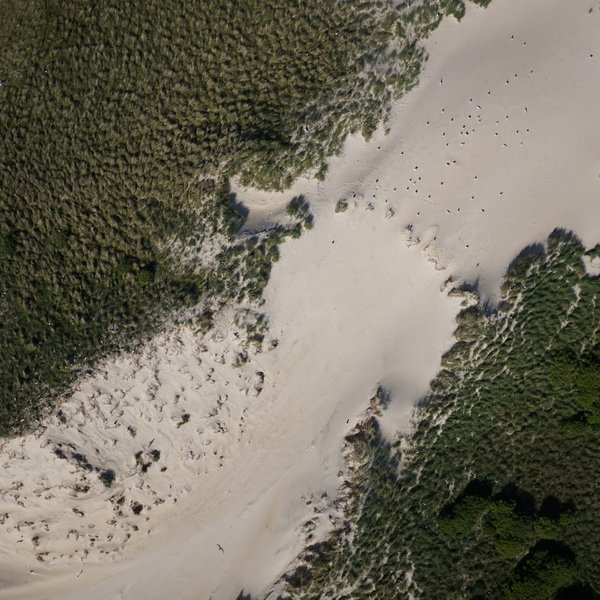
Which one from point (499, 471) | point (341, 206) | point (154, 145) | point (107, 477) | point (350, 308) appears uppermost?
point (154, 145)

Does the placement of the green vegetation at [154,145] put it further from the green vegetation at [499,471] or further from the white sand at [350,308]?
the green vegetation at [499,471]

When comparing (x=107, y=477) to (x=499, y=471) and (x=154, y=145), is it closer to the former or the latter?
(x=154, y=145)

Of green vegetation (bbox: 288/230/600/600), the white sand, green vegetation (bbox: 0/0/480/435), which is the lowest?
green vegetation (bbox: 288/230/600/600)

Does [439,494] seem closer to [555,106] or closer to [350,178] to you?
[350,178]

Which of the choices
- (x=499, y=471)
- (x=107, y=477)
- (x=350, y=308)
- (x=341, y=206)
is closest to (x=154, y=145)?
(x=341, y=206)

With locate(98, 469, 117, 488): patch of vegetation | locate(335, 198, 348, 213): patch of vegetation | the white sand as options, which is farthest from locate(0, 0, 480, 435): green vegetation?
locate(98, 469, 117, 488): patch of vegetation

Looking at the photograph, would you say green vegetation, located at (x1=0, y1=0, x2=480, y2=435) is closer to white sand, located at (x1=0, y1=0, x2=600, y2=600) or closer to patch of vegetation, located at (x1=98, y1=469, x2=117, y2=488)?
white sand, located at (x1=0, y1=0, x2=600, y2=600)
